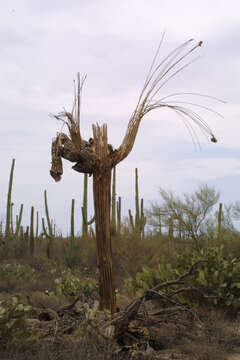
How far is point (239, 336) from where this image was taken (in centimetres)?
670

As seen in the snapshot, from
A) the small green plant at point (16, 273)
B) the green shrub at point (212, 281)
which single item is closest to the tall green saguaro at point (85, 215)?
the small green plant at point (16, 273)

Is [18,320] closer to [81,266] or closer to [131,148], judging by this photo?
[131,148]

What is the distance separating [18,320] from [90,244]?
51.2 feet

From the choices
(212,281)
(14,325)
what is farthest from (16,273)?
(14,325)

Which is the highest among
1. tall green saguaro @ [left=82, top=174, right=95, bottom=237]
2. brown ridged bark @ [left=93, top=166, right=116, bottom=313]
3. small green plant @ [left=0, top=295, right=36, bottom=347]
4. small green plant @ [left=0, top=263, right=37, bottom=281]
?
tall green saguaro @ [left=82, top=174, right=95, bottom=237]

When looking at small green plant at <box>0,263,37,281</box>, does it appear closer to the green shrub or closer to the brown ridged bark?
the green shrub

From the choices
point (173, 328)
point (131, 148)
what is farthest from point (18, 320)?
point (131, 148)

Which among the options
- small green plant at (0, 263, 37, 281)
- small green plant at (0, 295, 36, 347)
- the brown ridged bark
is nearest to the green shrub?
the brown ridged bark

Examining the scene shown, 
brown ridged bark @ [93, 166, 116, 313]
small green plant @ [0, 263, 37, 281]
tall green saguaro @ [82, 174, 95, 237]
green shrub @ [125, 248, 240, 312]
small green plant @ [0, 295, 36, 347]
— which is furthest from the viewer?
tall green saguaro @ [82, 174, 95, 237]

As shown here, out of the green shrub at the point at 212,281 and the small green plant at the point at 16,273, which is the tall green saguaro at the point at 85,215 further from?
the green shrub at the point at 212,281

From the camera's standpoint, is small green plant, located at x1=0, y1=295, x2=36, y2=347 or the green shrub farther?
the green shrub

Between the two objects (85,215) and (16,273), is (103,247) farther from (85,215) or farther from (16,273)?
(85,215)

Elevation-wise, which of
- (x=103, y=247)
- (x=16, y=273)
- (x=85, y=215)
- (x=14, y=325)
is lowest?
(x=14, y=325)

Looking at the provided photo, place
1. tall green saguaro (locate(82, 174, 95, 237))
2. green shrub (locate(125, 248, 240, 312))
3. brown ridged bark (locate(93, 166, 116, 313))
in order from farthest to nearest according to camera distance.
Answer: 1. tall green saguaro (locate(82, 174, 95, 237))
2. green shrub (locate(125, 248, 240, 312))
3. brown ridged bark (locate(93, 166, 116, 313))
